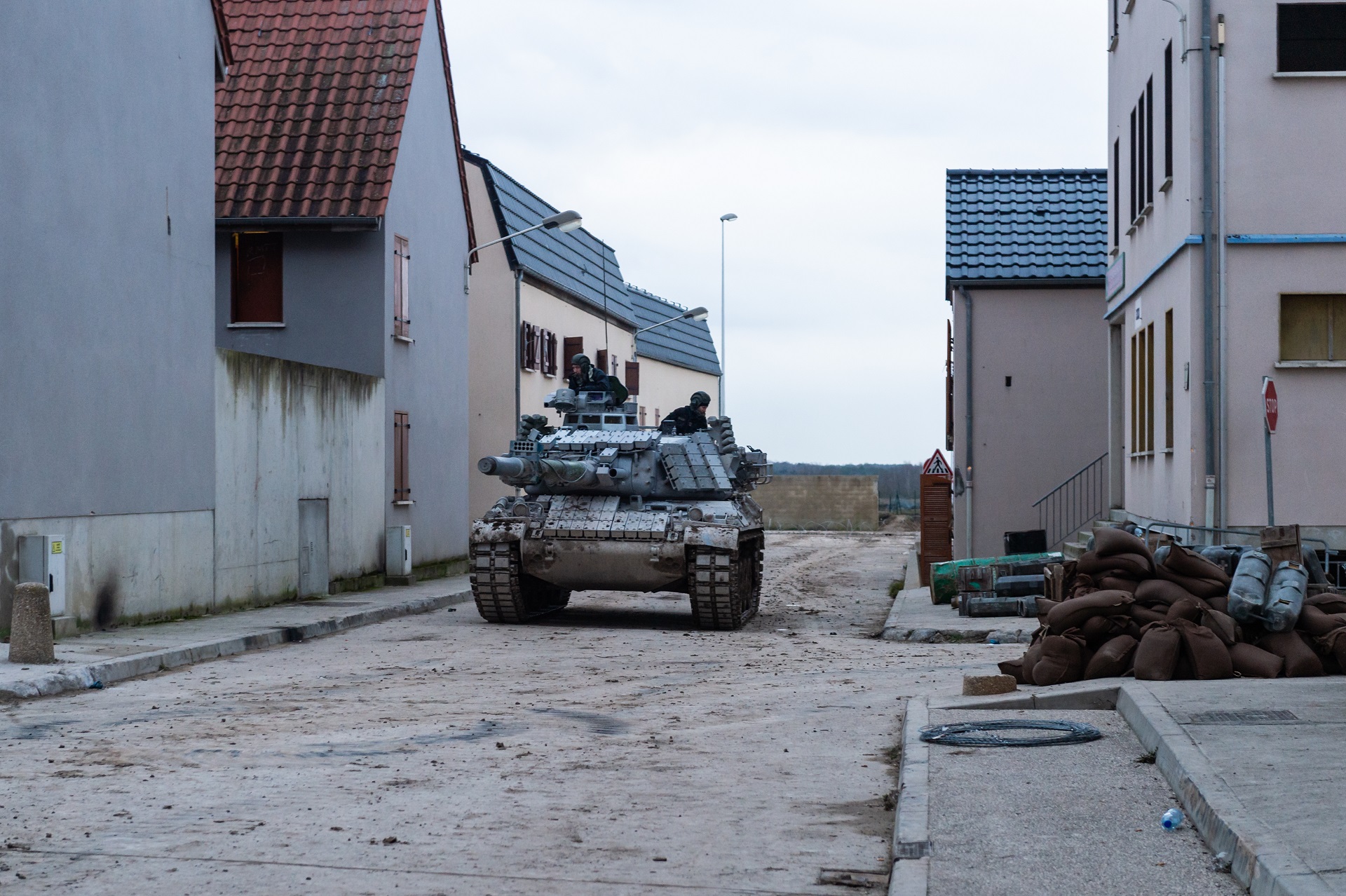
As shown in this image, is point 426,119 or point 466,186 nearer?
point 426,119

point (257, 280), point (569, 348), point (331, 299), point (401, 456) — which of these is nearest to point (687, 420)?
point (401, 456)

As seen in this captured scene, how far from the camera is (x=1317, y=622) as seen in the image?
10336mm

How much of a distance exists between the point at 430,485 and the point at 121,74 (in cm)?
1144

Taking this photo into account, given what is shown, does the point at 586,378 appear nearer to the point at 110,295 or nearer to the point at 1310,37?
the point at 110,295

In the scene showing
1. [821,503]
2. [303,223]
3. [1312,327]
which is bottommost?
[821,503]

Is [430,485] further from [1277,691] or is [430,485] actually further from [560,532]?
[1277,691]

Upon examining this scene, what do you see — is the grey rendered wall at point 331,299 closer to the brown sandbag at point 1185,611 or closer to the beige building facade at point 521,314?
the beige building facade at point 521,314

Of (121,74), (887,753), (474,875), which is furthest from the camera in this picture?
(121,74)

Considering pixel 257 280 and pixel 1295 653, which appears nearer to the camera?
pixel 1295 653

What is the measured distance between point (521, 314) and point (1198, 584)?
22.7 m

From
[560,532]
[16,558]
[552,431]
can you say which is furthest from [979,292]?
[16,558]

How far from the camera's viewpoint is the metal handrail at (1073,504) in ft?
79.2

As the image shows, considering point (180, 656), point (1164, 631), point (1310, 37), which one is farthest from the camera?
point (1310, 37)

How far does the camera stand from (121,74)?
1580 cm
